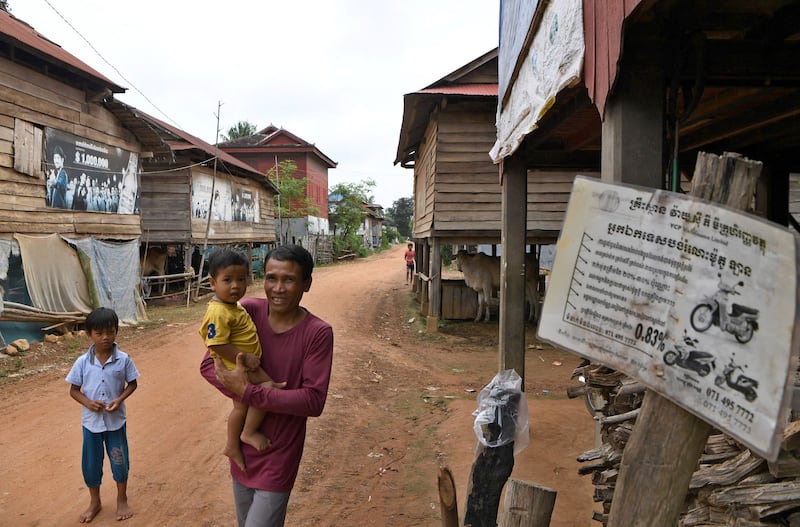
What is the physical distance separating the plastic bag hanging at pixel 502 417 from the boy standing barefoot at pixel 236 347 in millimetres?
1561

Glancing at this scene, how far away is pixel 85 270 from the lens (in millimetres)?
11953

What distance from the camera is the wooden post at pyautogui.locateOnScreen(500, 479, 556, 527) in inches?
84.3

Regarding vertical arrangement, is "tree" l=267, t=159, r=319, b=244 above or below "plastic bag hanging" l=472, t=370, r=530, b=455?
above

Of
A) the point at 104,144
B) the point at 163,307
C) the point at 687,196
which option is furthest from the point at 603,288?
the point at 163,307

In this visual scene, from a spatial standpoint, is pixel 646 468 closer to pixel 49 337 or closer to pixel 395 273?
pixel 49 337

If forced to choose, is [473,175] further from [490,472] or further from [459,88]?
[490,472]

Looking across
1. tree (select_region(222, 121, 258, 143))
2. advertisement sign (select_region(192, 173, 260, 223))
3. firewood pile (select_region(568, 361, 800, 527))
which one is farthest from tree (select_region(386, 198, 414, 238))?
firewood pile (select_region(568, 361, 800, 527))

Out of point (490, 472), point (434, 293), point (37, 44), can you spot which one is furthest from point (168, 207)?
point (490, 472)

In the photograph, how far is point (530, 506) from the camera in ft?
7.04

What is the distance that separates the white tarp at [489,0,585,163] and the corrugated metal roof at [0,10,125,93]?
9.39 m

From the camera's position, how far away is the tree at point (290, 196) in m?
31.8

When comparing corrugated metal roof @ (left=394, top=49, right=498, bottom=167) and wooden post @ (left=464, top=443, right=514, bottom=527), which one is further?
corrugated metal roof @ (left=394, top=49, right=498, bottom=167)

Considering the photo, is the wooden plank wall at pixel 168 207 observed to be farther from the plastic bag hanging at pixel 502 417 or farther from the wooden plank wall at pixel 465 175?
the plastic bag hanging at pixel 502 417

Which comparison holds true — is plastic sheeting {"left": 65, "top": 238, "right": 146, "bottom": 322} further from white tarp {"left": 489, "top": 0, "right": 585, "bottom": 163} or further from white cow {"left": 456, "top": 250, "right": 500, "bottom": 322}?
white tarp {"left": 489, "top": 0, "right": 585, "bottom": 163}
